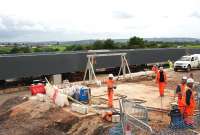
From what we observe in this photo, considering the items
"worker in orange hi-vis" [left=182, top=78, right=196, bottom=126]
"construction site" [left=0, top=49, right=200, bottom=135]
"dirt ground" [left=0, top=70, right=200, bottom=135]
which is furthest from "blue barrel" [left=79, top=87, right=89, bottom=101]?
"worker in orange hi-vis" [left=182, top=78, right=196, bottom=126]

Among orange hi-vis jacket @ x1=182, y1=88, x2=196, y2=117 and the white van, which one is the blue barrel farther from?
the white van

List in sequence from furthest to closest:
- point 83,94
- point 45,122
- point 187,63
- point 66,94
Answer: point 187,63, point 66,94, point 83,94, point 45,122

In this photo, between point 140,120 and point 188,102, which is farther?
point 188,102

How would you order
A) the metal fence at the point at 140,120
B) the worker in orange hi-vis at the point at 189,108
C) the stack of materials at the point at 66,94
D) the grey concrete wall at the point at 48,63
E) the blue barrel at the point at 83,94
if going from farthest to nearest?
the grey concrete wall at the point at 48,63 < the blue barrel at the point at 83,94 < the stack of materials at the point at 66,94 < the worker in orange hi-vis at the point at 189,108 < the metal fence at the point at 140,120

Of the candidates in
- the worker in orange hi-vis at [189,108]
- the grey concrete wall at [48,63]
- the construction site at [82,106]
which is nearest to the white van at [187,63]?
the grey concrete wall at [48,63]

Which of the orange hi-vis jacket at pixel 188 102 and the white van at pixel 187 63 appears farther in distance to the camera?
the white van at pixel 187 63

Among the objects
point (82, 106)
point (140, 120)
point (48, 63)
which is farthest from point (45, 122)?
point (48, 63)

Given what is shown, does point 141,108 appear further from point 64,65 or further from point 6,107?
point 64,65

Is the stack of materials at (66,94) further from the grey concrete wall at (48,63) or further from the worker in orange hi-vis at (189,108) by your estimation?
the grey concrete wall at (48,63)

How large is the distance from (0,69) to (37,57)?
341 centimetres

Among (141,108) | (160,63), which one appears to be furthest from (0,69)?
(160,63)

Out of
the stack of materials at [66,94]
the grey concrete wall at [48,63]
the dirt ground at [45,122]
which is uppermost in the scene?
the grey concrete wall at [48,63]

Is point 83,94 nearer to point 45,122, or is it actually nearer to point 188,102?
point 45,122

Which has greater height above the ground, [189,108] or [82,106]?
[189,108]
